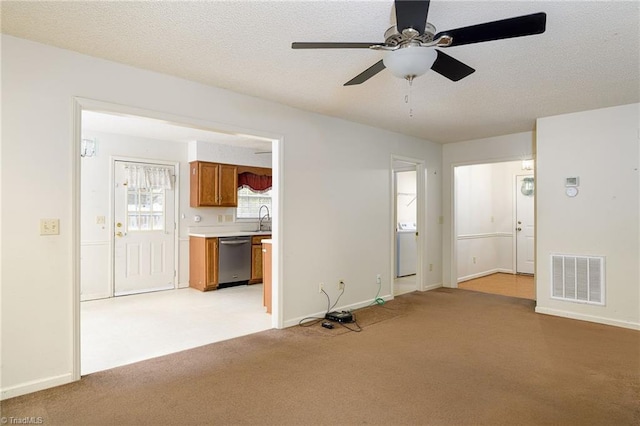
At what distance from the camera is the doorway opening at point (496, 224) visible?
6.89 meters

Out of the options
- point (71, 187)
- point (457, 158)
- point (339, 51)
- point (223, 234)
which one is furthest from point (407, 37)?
point (223, 234)

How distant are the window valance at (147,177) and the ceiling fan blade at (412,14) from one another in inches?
195

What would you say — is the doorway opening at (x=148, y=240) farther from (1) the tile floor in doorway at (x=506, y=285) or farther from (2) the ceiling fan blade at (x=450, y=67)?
(1) the tile floor in doorway at (x=506, y=285)

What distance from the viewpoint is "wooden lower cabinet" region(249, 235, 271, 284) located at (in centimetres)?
638

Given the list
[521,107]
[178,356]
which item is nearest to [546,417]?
[178,356]

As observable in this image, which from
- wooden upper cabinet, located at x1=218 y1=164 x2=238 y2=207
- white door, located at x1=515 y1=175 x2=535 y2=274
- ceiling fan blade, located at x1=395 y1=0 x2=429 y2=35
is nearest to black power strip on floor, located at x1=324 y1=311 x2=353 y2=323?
ceiling fan blade, located at x1=395 y1=0 x2=429 y2=35

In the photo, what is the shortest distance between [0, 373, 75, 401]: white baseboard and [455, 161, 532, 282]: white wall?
5850mm

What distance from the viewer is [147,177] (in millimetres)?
5777

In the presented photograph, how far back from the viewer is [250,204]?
7121mm

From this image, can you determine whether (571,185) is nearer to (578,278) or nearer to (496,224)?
(578,278)

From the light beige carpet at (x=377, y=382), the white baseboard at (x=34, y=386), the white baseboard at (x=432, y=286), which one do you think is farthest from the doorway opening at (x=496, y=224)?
the white baseboard at (x=34, y=386)

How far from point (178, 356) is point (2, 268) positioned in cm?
143

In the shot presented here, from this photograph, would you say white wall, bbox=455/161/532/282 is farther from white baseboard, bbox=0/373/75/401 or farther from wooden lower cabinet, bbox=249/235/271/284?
white baseboard, bbox=0/373/75/401

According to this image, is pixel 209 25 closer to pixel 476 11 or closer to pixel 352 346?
pixel 476 11
